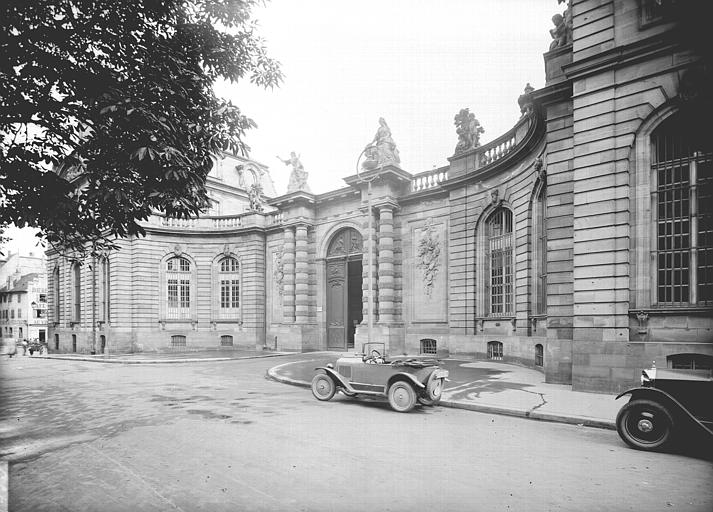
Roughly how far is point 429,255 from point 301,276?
8497 mm

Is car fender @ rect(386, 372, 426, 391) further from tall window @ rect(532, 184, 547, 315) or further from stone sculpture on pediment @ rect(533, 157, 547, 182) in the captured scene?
stone sculpture on pediment @ rect(533, 157, 547, 182)

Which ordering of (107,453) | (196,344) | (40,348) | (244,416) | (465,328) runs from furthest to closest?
(40,348) < (196,344) < (465,328) < (244,416) < (107,453)

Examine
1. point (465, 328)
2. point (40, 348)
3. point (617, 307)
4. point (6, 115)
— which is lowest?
point (40, 348)

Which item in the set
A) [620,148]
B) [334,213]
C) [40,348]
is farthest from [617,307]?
[40,348]

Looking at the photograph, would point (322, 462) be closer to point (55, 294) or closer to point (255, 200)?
point (255, 200)

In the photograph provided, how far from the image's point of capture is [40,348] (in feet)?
113

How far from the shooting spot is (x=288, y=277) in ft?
88.3

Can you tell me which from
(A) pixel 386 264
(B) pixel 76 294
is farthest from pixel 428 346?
(B) pixel 76 294

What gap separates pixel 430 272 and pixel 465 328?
344 centimetres

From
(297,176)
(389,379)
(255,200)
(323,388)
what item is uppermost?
(297,176)

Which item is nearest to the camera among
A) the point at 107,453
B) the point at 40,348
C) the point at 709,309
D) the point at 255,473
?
the point at 255,473

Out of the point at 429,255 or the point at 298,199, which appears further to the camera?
the point at 298,199

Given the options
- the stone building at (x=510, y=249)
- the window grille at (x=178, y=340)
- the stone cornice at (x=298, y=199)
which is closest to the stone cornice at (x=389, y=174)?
the stone building at (x=510, y=249)

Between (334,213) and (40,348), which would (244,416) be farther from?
(40,348)
